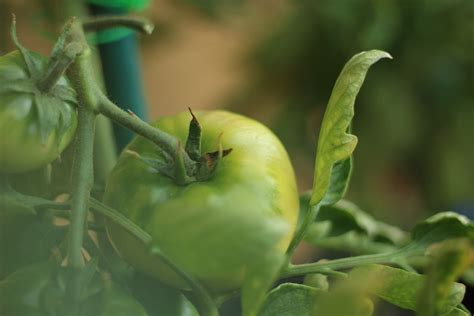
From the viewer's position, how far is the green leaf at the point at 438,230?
0.31 metres

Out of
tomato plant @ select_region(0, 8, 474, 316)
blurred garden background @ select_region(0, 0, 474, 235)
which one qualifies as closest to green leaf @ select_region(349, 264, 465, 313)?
tomato plant @ select_region(0, 8, 474, 316)

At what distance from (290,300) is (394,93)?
77 centimetres

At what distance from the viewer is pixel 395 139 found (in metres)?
1.02

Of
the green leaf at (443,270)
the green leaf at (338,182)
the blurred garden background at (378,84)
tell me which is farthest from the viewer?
the blurred garden background at (378,84)

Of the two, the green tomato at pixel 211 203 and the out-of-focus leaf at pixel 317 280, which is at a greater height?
the green tomato at pixel 211 203

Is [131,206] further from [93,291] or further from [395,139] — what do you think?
[395,139]

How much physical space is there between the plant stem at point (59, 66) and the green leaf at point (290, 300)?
86 millimetres

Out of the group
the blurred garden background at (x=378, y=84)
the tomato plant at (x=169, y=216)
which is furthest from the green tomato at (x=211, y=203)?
the blurred garden background at (x=378, y=84)

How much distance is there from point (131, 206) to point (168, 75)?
1.15 metres

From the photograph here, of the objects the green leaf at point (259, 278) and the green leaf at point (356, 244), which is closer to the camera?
the green leaf at point (259, 278)

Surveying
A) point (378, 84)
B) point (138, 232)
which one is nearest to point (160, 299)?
point (138, 232)

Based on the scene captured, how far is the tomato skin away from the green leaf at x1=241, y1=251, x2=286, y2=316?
7 centimetres

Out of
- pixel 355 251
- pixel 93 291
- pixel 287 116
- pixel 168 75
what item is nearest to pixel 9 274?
pixel 93 291

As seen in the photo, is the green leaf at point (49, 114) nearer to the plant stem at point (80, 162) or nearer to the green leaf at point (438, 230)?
the plant stem at point (80, 162)
